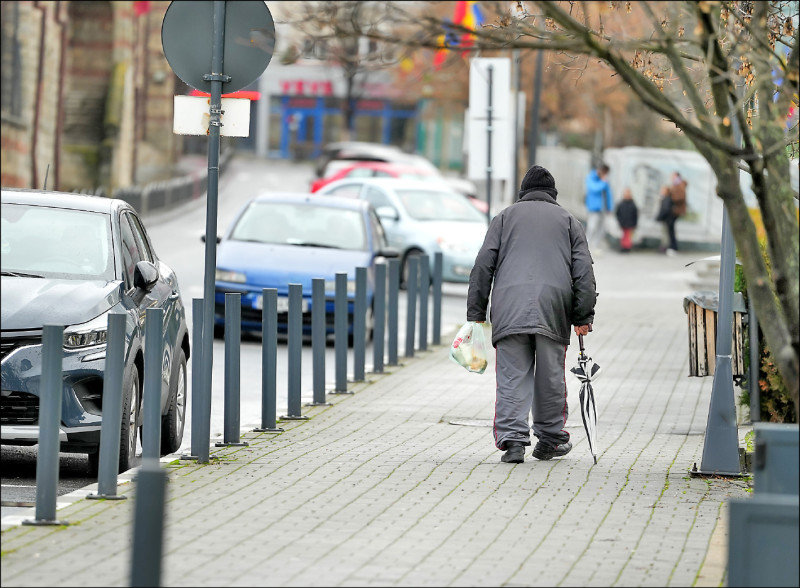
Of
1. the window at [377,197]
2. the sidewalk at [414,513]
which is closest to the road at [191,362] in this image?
the sidewalk at [414,513]

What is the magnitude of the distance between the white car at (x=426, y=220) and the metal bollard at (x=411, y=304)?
19.5 feet

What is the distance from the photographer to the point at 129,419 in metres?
9.06

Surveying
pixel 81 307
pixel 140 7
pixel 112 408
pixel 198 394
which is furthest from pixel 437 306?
pixel 140 7

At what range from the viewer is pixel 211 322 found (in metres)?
9.30

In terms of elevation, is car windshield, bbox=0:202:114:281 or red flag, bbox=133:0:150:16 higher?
red flag, bbox=133:0:150:16

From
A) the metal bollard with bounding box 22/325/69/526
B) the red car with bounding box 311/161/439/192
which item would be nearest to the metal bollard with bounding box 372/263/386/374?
the metal bollard with bounding box 22/325/69/526

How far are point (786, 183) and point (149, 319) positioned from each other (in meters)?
3.35

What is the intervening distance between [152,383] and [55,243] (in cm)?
202

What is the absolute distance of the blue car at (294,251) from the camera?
55.8 ft

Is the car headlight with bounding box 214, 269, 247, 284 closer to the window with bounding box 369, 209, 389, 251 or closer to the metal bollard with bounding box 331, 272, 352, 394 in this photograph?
the window with bounding box 369, 209, 389, 251

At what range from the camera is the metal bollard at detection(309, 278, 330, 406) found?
1235 centimetres

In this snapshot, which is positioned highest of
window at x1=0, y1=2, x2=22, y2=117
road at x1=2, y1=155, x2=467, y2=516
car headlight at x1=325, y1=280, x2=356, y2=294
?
window at x1=0, y1=2, x2=22, y2=117

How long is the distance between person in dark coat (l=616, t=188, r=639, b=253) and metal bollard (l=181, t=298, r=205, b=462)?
27.4 metres

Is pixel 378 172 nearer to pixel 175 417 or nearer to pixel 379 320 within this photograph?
pixel 379 320
